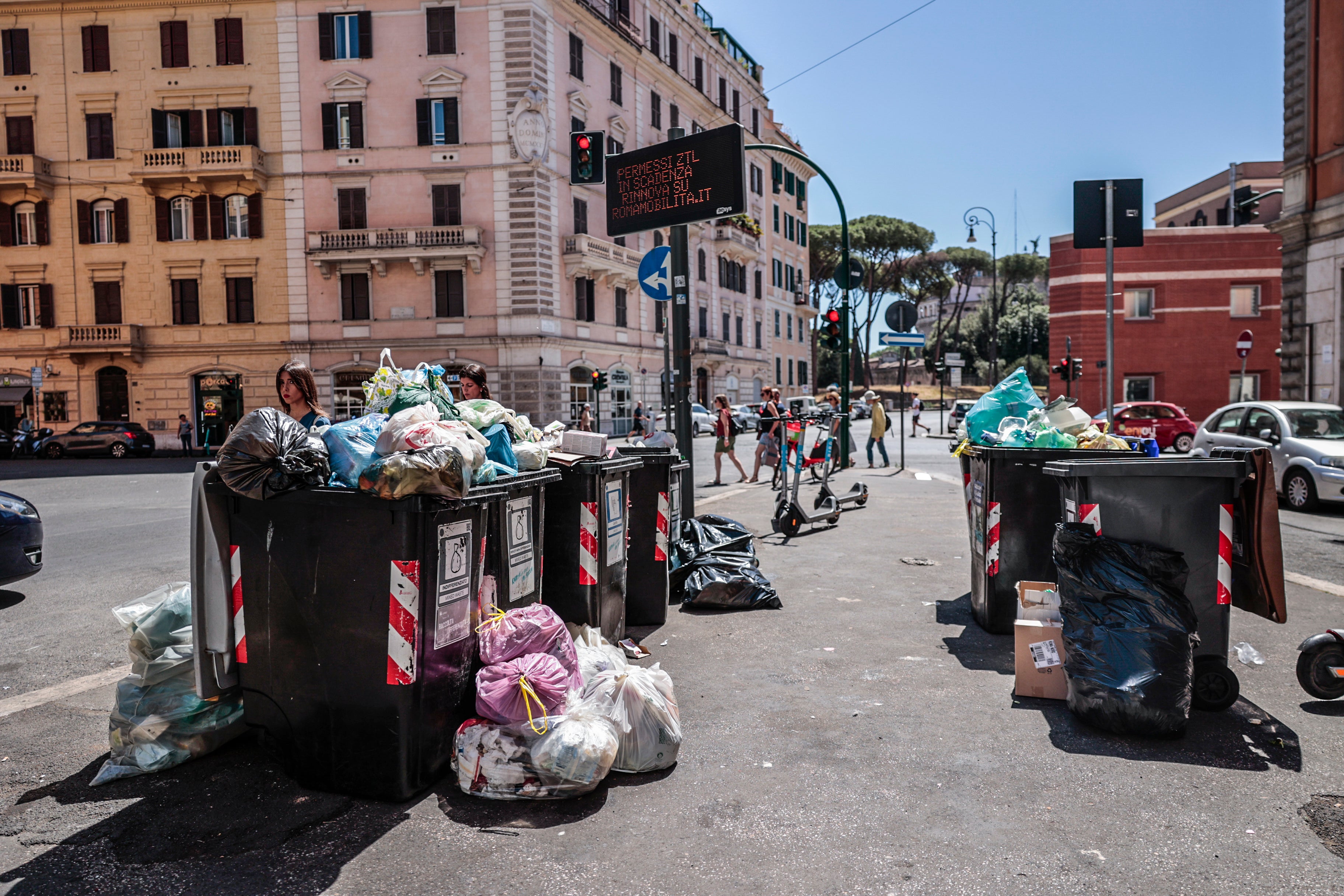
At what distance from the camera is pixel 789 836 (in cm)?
311

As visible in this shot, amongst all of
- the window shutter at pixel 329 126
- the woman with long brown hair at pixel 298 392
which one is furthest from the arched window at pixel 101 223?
the woman with long brown hair at pixel 298 392

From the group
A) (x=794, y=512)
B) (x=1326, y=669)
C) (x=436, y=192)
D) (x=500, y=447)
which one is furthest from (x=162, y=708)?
(x=436, y=192)

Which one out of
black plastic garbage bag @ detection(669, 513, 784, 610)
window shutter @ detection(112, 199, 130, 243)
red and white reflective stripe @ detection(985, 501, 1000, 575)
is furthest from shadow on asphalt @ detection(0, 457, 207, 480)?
red and white reflective stripe @ detection(985, 501, 1000, 575)

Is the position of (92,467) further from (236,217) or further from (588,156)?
(588,156)

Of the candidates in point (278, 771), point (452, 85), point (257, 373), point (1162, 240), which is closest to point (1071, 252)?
point (1162, 240)

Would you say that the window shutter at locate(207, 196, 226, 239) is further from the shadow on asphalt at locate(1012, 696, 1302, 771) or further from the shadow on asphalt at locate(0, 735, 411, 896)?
the shadow on asphalt at locate(1012, 696, 1302, 771)

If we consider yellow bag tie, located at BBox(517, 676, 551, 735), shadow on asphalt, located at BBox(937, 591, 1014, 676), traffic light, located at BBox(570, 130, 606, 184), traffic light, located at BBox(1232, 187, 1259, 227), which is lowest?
shadow on asphalt, located at BBox(937, 591, 1014, 676)

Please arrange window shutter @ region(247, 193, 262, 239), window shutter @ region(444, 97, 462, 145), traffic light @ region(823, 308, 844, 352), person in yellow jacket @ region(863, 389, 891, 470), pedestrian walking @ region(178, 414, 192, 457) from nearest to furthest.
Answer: traffic light @ region(823, 308, 844, 352)
person in yellow jacket @ region(863, 389, 891, 470)
window shutter @ region(444, 97, 462, 145)
pedestrian walking @ region(178, 414, 192, 457)
window shutter @ region(247, 193, 262, 239)

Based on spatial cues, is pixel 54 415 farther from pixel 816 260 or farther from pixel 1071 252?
pixel 816 260

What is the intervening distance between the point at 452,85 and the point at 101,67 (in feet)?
42.6

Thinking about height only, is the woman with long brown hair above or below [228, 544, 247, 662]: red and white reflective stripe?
above

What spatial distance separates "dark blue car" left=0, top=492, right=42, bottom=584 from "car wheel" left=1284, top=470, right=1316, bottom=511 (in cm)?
1385

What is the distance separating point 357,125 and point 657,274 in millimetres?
25580

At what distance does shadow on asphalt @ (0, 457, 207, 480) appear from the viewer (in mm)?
22359
